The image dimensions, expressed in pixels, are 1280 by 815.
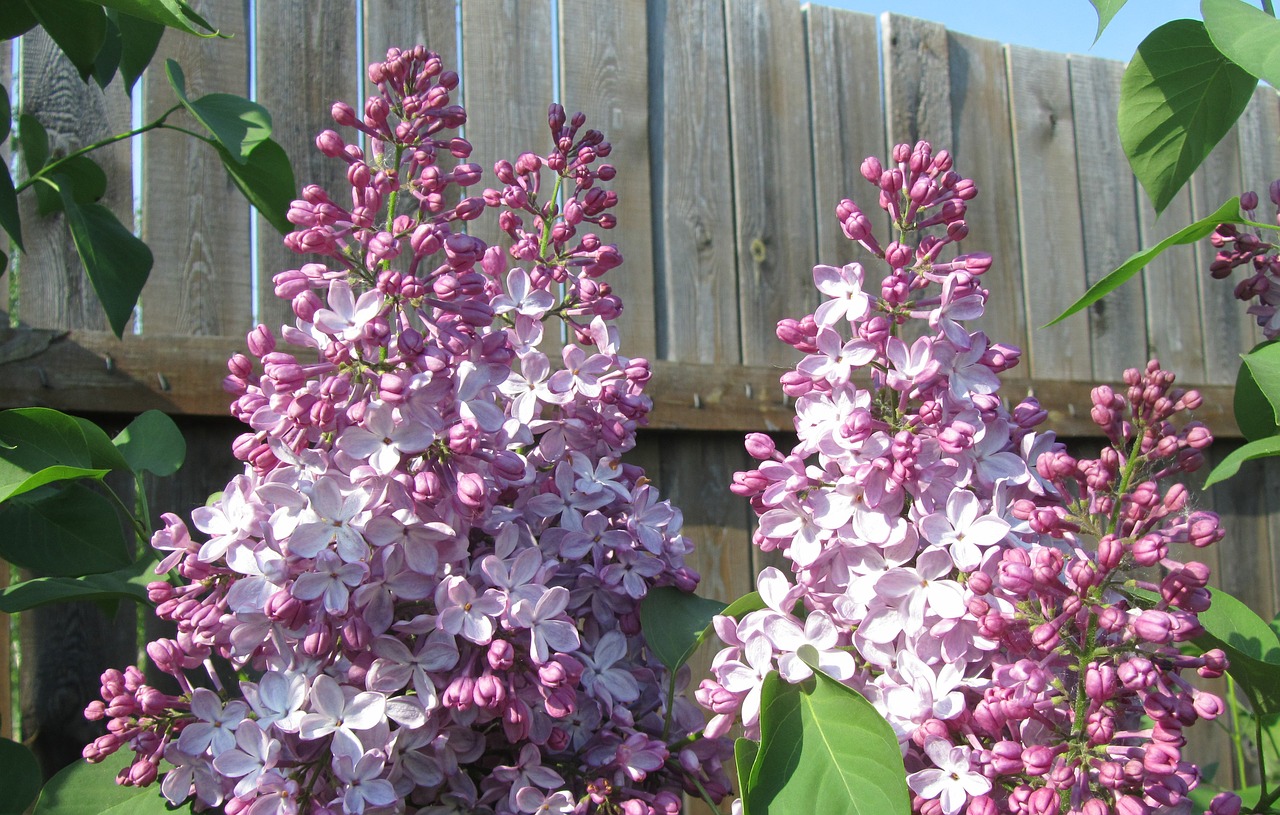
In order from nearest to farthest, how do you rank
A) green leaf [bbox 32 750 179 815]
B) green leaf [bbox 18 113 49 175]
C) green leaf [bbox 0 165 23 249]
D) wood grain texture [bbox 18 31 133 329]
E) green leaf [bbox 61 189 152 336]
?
1. green leaf [bbox 32 750 179 815]
2. green leaf [bbox 0 165 23 249]
3. green leaf [bbox 61 189 152 336]
4. green leaf [bbox 18 113 49 175]
5. wood grain texture [bbox 18 31 133 329]

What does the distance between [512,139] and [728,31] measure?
55 cm

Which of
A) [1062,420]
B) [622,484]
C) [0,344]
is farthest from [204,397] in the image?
[1062,420]

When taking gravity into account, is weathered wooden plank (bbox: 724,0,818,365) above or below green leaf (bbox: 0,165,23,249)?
above

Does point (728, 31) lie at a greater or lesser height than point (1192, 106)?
greater

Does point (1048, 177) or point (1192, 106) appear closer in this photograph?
point (1192, 106)

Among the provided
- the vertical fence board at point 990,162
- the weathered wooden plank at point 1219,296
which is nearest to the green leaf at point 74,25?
the vertical fence board at point 990,162

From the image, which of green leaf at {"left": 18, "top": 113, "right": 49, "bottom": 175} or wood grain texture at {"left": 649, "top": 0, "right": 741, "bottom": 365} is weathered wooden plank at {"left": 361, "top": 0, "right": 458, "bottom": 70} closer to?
A: wood grain texture at {"left": 649, "top": 0, "right": 741, "bottom": 365}

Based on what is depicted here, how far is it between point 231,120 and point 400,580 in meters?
0.59

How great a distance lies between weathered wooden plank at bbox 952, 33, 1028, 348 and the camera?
236 centimetres

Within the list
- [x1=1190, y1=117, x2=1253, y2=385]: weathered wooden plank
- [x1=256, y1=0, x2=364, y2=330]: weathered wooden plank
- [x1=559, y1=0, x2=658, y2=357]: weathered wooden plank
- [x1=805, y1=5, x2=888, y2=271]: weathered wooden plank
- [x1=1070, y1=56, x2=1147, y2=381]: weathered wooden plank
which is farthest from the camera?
[x1=1190, y1=117, x2=1253, y2=385]: weathered wooden plank

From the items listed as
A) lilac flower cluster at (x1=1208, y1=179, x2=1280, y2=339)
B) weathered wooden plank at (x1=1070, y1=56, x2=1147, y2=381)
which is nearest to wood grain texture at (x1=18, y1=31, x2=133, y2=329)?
lilac flower cluster at (x1=1208, y1=179, x2=1280, y2=339)

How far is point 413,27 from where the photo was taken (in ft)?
6.14

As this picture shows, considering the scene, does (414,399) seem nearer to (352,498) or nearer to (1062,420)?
(352,498)

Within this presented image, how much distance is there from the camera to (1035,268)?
241 cm
